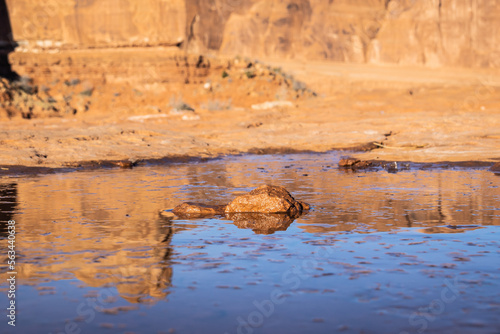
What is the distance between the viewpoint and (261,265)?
150 inches

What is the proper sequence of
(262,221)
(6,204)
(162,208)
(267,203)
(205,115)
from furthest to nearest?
(205,115) → (6,204) → (162,208) → (267,203) → (262,221)

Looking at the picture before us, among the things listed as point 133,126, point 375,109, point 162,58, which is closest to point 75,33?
point 162,58

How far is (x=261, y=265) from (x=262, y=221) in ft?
5.15

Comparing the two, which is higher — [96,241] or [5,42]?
[5,42]

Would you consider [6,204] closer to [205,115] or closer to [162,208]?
[162,208]

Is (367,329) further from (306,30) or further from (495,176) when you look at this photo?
(306,30)

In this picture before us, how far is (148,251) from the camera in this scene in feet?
13.8

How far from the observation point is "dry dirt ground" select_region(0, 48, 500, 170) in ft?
36.8

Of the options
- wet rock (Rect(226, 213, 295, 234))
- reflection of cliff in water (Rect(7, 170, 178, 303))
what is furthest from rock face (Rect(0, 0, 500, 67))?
wet rock (Rect(226, 213, 295, 234))

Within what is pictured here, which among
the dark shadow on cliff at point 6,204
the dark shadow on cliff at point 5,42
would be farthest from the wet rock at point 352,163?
the dark shadow on cliff at point 5,42

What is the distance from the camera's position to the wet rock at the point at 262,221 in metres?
5.04

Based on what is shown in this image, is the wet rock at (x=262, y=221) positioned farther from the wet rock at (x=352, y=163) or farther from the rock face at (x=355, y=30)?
the rock face at (x=355, y=30)

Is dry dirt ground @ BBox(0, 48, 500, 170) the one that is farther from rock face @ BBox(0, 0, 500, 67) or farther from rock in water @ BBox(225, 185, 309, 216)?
rock face @ BBox(0, 0, 500, 67)

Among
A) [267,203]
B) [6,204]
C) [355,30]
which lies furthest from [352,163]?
[355,30]
